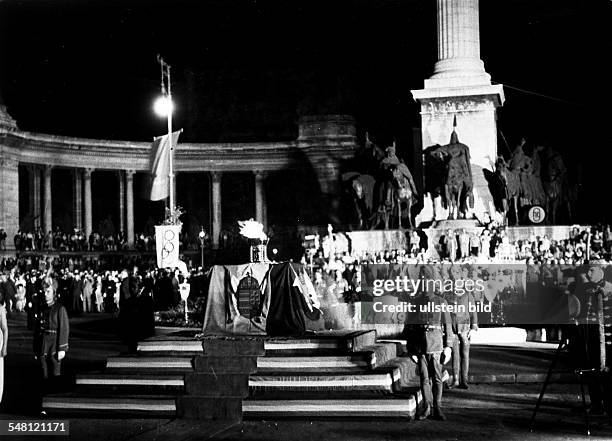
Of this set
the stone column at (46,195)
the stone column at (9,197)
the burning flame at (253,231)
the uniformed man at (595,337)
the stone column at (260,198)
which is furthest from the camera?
the stone column at (260,198)

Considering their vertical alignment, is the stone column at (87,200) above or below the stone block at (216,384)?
above

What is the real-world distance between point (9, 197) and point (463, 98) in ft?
95.8

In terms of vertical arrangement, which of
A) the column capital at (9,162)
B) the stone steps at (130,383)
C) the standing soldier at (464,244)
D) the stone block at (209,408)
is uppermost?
the column capital at (9,162)

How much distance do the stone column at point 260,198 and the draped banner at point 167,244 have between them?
109ft

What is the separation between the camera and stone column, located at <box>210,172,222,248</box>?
2501 inches

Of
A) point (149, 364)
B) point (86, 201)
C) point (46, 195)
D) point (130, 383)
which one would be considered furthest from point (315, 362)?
point (86, 201)

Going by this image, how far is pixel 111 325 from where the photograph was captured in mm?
33312

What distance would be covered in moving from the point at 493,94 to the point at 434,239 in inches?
247

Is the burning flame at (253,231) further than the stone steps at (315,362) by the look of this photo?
Yes

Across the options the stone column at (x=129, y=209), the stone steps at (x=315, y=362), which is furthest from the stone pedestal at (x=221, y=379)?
the stone column at (x=129, y=209)

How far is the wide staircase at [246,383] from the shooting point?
14812 mm

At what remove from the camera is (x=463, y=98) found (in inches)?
1455

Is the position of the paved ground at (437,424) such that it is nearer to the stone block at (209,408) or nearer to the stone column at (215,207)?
the stone block at (209,408)

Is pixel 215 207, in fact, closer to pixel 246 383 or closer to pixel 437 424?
pixel 246 383
